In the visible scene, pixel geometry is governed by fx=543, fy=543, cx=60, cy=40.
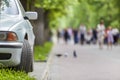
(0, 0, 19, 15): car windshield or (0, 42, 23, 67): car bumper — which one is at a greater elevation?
(0, 0, 19, 15): car windshield

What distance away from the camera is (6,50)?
10383 millimetres

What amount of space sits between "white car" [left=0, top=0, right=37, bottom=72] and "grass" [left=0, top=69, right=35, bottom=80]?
5.5 inches

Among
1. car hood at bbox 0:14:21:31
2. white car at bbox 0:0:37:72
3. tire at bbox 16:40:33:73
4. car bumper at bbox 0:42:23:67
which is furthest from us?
tire at bbox 16:40:33:73

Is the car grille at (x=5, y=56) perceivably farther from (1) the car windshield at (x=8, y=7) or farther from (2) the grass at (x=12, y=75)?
(1) the car windshield at (x=8, y=7)

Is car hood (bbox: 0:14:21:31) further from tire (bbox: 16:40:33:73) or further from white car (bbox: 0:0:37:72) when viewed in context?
tire (bbox: 16:40:33:73)

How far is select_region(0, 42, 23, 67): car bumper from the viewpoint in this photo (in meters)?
10.4

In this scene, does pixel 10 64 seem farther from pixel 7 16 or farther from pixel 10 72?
pixel 7 16

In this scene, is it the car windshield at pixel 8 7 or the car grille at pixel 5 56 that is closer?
the car grille at pixel 5 56

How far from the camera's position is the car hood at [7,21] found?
10.7 m

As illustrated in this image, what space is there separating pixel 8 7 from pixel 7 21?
86 cm

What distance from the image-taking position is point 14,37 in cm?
1064

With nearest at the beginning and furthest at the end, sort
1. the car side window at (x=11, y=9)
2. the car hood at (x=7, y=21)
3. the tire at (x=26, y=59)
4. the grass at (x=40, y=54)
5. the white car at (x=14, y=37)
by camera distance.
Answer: the white car at (x=14, y=37), the car hood at (x=7, y=21), the tire at (x=26, y=59), the car side window at (x=11, y=9), the grass at (x=40, y=54)

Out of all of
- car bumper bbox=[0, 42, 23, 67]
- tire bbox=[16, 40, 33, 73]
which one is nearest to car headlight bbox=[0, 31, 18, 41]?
car bumper bbox=[0, 42, 23, 67]

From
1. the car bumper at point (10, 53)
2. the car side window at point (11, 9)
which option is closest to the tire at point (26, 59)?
the car bumper at point (10, 53)
